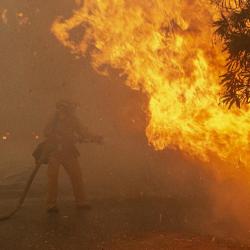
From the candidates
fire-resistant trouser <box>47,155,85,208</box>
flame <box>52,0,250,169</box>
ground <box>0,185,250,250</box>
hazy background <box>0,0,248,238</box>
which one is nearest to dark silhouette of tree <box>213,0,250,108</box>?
flame <box>52,0,250,169</box>

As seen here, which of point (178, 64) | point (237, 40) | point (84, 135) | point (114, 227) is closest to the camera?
point (237, 40)

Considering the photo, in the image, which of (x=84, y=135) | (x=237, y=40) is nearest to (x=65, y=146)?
(x=84, y=135)

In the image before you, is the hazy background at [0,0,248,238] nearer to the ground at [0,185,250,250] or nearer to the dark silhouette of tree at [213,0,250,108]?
the ground at [0,185,250,250]

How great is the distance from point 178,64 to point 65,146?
114 inches

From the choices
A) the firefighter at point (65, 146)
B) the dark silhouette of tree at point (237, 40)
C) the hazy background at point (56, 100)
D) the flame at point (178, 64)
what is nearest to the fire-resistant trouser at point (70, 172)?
the firefighter at point (65, 146)

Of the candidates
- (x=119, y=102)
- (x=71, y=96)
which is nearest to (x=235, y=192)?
(x=119, y=102)

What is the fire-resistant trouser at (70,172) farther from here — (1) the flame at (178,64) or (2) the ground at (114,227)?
(1) the flame at (178,64)

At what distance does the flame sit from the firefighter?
1.62 m

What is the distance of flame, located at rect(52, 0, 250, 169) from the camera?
820 centimetres

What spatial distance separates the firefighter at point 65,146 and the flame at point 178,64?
162 cm

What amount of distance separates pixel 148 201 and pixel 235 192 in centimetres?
213

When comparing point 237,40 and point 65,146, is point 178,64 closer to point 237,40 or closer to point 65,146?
point 65,146

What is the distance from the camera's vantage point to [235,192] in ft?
35.1

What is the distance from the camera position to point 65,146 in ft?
31.6
